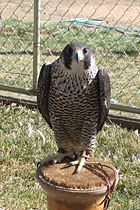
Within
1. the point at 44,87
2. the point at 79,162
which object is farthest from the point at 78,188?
the point at 44,87

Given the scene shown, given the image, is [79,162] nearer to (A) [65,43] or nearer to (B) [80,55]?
(B) [80,55]

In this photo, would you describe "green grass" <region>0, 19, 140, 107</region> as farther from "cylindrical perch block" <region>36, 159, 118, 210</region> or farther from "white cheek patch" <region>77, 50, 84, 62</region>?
"cylindrical perch block" <region>36, 159, 118, 210</region>

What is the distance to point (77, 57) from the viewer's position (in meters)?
3.02

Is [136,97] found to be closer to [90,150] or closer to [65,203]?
[90,150]

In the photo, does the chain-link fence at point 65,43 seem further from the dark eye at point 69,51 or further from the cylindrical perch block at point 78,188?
the cylindrical perch block at point 78,188

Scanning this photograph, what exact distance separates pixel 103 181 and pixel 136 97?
3265 mm

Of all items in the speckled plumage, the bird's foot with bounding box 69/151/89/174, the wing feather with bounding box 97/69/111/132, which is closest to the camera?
the bird's foot with bounding box 69/151/89/174

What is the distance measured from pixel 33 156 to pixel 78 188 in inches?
79.0

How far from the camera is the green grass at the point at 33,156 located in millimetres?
4094

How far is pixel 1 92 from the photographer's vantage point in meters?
5.94

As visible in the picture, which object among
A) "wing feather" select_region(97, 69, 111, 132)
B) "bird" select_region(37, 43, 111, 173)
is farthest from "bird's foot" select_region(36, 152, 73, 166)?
"wing feather" select_region(97, 69, 111, 132)

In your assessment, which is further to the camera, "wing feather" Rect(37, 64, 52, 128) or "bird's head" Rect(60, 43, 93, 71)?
"wing feather" Rect(37, 64, 52, 128)

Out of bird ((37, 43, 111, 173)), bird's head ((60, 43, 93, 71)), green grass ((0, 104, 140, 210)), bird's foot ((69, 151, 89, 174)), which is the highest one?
bird's head ((60, 43, 93, 71))

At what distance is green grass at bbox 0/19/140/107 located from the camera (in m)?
6.23
